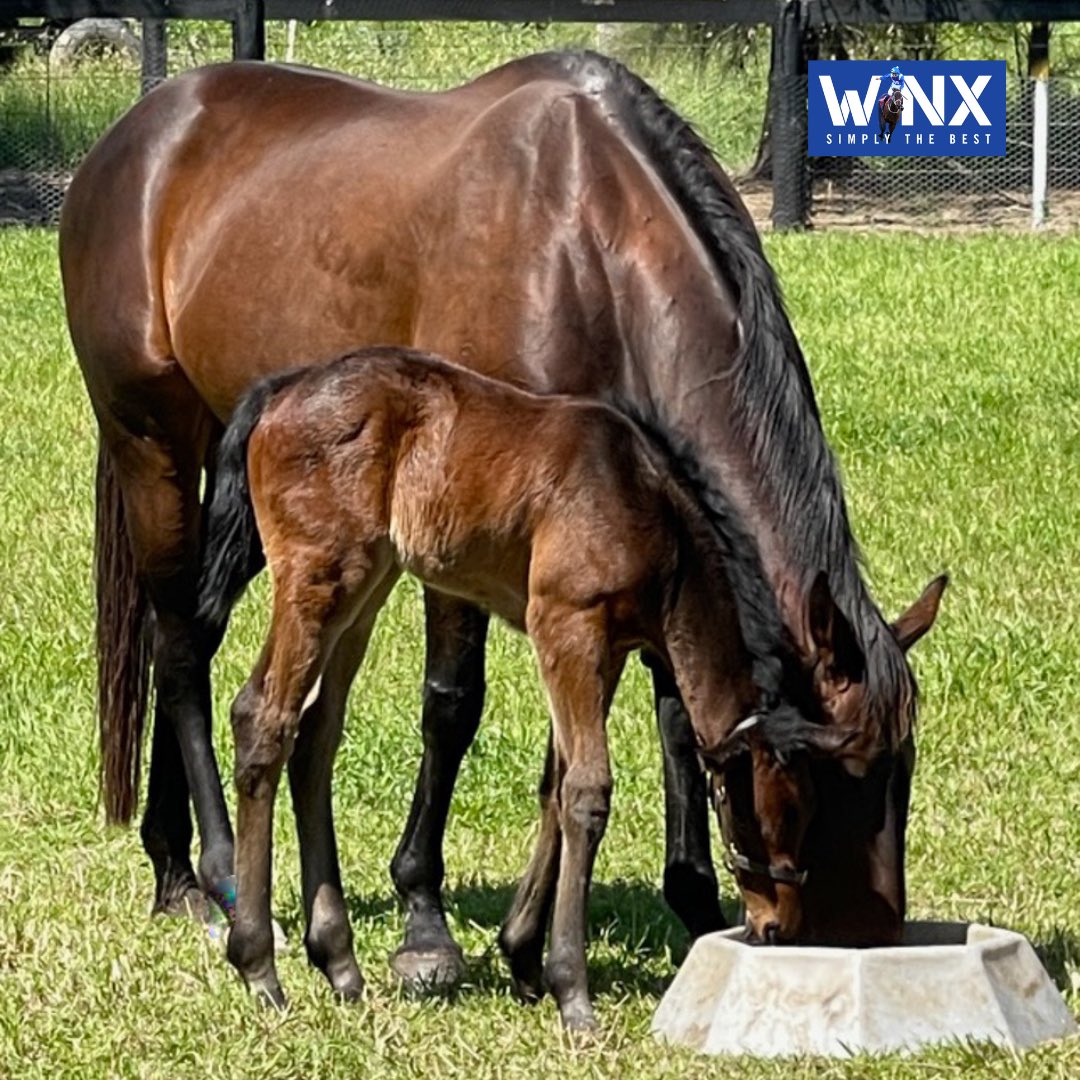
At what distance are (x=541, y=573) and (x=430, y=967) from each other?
1.08 m

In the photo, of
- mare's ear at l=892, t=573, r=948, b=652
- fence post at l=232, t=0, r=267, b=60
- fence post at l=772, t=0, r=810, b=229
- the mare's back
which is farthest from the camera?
fence post at l=772, t=0, r=810, b=229

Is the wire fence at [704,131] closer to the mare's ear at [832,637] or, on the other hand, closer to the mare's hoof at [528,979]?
the mare's hoof at [528,979]

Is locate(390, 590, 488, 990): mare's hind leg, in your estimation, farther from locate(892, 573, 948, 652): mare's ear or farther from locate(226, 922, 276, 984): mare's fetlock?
locate(892, 573, 948, 652): mare's ear

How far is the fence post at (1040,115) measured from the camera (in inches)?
738

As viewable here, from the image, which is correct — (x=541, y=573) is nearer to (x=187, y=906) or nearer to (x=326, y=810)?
(x=326, y=810)

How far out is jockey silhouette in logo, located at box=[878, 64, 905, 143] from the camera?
19031mm

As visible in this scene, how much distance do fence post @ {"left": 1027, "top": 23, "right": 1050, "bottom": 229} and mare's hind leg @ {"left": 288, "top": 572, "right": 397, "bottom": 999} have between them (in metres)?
14.5

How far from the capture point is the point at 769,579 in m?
4.74

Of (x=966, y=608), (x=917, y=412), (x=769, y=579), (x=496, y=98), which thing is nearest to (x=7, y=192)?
(x=917, y=412)

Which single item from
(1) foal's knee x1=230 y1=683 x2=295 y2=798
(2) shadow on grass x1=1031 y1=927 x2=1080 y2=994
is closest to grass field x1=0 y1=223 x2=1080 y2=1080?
(2) shadow on grass x1=1031 y1=927 x2=1080 y2=994

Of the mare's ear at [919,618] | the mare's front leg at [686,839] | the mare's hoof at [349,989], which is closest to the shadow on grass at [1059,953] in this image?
the mare's front leg at [686,839]

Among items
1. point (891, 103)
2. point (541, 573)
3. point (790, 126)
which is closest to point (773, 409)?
point (541, 573)

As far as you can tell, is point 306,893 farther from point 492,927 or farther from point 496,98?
point 496,98

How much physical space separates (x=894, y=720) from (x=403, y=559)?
39.3 inches
